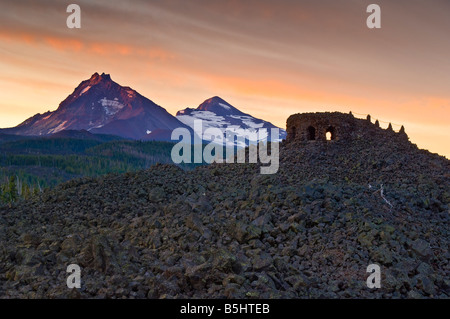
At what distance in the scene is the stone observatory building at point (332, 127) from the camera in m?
30.3

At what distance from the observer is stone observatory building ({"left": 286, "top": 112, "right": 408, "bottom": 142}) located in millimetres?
30297

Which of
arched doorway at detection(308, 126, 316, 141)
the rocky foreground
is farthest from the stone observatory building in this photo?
the rocky foreground

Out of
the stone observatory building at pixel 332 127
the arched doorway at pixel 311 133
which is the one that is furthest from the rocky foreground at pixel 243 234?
the arched doorway at pixel 311 133

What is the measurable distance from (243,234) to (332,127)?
18294 mm

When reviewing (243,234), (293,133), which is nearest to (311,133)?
(293,133)

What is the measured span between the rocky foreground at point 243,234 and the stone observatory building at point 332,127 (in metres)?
4.17

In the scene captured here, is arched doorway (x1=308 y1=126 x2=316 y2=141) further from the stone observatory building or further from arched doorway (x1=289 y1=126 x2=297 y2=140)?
arched doorway (x1=289 y1=126 x2=297 y2=140)

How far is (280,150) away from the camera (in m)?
29.9

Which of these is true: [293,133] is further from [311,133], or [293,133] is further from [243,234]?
[243,234]

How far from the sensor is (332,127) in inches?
1231

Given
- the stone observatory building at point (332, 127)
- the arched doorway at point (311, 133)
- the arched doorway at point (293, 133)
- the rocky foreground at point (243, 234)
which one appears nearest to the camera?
the rocky foreground at point (243, 234)

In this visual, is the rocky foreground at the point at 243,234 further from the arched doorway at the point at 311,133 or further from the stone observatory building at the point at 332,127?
the arched doorway at the point at 311,133
